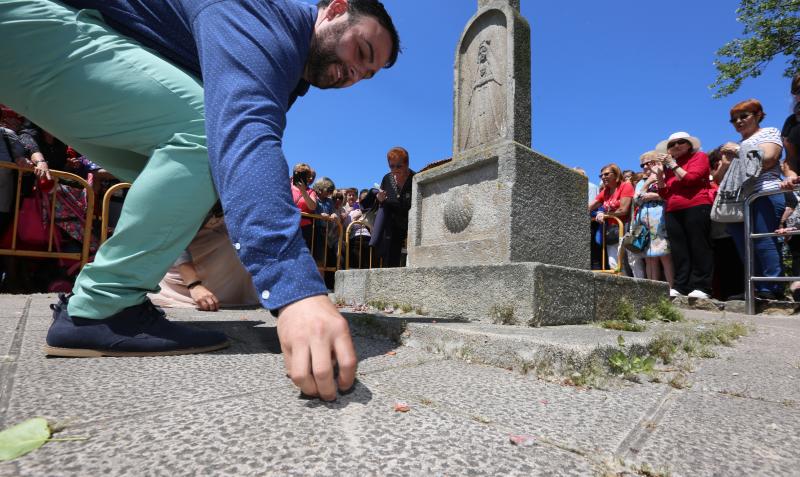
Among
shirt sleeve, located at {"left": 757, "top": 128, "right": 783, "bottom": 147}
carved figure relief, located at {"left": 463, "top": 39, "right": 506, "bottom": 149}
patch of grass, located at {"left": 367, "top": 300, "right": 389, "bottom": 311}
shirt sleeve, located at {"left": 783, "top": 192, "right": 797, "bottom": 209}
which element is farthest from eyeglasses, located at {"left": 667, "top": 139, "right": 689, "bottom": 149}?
patch of grass, located at {"left": 367, "top": 300, "right": 389, "bottom": 311}

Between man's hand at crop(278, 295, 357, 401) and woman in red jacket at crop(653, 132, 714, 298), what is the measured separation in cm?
499

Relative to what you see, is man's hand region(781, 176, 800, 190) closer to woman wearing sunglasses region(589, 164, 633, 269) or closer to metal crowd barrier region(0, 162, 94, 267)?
woman wearing sunglasses region(589, 164, 633, 269)

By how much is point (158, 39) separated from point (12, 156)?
4255 mm

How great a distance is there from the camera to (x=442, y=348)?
183 cm

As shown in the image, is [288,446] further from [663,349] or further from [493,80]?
[493,80]

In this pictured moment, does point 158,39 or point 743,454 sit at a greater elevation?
point 158,39

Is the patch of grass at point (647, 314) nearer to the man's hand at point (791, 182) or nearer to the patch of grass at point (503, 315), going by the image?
the patch of grass at point (503, 315)

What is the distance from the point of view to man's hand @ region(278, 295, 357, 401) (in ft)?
2.93

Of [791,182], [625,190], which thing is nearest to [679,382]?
[791,182]

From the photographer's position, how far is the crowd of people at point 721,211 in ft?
14.3

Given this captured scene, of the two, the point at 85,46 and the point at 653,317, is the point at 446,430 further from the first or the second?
the point at 653,317

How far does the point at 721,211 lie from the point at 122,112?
18.1ft

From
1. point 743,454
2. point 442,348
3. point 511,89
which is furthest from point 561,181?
point 743,454

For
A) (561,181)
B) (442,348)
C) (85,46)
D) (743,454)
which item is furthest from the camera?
(561,181)
